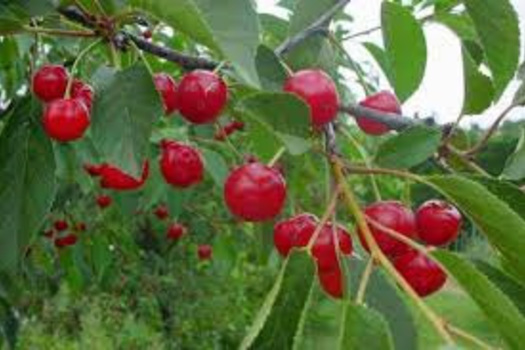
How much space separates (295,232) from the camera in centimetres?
111

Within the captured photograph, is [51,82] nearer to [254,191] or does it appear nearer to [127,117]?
[127,117]

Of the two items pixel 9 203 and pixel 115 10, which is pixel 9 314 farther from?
pixel 115 10

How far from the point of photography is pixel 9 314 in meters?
2.60

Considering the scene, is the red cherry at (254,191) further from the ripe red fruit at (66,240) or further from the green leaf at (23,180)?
the ripe red fruit at (66,240)

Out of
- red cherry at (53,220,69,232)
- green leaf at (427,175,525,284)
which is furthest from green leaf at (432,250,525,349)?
red cherry at (53,220,69,232)

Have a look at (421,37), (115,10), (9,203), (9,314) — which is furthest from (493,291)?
(9,314)

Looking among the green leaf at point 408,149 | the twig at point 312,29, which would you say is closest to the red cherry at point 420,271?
the green leaf at point 408,149

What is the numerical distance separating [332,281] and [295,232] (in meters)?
0.11

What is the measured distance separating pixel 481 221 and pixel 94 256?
2.85 metres

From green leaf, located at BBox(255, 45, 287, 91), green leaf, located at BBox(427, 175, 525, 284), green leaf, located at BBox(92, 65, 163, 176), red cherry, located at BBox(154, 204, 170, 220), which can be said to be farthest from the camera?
red cherry, located at BBox(154, 204, 170, 220)

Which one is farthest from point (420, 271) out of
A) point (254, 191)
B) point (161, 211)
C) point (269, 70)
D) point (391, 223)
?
point (161, 211)

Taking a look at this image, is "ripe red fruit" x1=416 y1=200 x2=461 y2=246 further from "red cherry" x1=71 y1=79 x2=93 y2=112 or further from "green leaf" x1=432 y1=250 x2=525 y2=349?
"red cherry" x1=71 y1=79 x2=93 y2=112

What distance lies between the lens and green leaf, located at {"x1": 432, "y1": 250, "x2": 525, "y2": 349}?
849 mm

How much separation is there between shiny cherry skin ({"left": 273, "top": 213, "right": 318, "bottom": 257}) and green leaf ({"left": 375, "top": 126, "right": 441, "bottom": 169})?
11 centimetres
